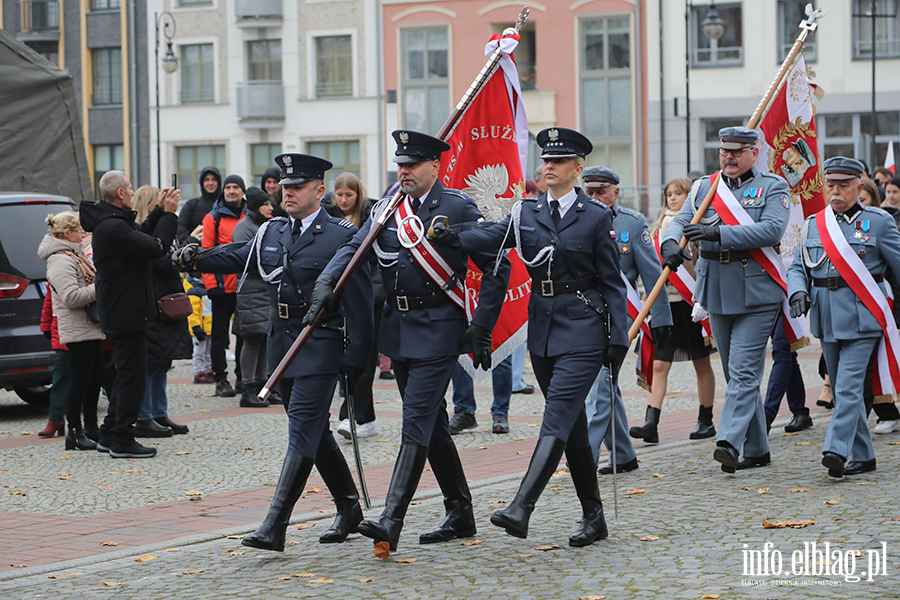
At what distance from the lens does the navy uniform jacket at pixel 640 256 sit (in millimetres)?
8680

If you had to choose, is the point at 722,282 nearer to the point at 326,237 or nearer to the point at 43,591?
the point at 326,237

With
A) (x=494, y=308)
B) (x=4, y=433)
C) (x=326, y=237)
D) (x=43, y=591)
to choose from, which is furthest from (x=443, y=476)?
(x=4, y=433)

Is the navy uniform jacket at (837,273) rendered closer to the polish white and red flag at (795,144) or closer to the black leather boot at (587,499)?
the polish white and red flag at (795,144)

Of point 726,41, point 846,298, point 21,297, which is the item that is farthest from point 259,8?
point 846,298

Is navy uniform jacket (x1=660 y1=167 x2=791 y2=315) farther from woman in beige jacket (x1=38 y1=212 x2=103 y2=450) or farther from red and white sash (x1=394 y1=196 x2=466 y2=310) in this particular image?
woman in beige jacket (x1=38 y1=212 x2=103 y2=450)

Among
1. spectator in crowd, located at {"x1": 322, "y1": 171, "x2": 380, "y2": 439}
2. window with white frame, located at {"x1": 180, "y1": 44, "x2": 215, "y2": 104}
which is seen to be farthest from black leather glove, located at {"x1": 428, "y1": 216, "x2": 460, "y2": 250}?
window with white frame, located at {"x1": 180, "y1": 44, "x2": 215, "y2": 104}

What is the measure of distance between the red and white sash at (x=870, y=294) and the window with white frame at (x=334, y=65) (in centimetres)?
3579

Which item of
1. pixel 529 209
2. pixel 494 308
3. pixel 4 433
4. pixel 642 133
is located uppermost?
pixel 642 133

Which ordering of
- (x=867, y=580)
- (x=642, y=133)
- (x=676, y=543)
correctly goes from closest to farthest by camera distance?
(x=867, y=580)
(x=676, y=543)
(x=642, y=133)

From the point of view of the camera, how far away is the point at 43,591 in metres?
5.70

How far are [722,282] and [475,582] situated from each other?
3.38 meters

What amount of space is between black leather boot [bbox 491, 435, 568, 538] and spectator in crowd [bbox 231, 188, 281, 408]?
6.55 meters

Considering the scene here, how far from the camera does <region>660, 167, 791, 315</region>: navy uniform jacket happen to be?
26.4 feet

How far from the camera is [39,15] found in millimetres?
46094
